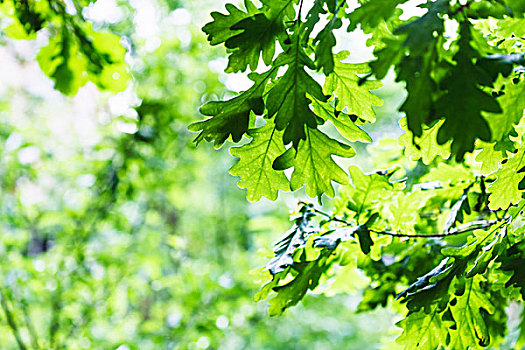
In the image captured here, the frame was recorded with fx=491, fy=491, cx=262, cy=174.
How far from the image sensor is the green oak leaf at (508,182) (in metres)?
0.67

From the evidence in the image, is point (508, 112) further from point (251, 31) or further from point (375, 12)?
point (251, 31)

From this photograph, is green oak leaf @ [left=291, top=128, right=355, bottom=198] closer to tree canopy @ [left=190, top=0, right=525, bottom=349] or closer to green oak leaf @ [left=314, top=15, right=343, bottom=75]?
tree canopy @ [left=190, top=0, right=525, bottom=349]

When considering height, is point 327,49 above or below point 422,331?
above

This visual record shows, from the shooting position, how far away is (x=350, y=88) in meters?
0.67

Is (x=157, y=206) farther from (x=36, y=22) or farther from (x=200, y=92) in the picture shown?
(x=36, y=22)

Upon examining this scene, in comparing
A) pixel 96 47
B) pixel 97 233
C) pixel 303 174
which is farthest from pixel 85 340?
pixel 303 174

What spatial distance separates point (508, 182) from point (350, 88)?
0.27 m

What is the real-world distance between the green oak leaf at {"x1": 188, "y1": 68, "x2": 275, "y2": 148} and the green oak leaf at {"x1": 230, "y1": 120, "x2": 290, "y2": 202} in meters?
0.05

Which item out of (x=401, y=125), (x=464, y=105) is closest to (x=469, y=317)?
(x=401, y=125)

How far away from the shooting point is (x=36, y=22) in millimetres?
1073

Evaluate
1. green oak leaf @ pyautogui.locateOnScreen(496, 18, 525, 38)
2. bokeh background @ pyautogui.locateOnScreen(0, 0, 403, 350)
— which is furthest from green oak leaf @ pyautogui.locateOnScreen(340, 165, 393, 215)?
bokeh background @ pyautogui.locateOnScreen(0, 0, 403, 350)

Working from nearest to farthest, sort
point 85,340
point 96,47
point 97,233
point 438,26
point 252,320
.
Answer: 1. point 438,26
2. point 96,47
3. point 85,340
4. point 97,233
5. point 252,320

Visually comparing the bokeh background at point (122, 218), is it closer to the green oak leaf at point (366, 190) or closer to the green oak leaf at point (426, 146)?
the green oak leaf at point (366, 190)

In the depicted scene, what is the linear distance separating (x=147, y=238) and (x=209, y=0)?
1.88m
